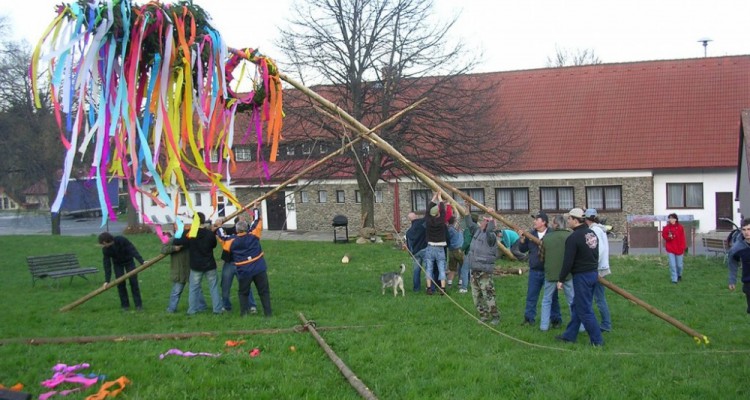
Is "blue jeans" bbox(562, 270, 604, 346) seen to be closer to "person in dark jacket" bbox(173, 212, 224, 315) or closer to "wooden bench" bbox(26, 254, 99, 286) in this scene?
"person in dark jacket" bbox(173, 212, 224, 315)

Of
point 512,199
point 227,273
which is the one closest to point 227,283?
point 227,273

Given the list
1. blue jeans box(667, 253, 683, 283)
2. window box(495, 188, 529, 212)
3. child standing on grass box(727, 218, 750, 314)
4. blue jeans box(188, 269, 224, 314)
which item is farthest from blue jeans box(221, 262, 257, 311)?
window box(495, 188, 529, 212)

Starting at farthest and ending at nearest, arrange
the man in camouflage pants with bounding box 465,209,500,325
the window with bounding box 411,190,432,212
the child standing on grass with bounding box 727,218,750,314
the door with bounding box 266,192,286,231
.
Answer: the door with bounding box 266,192,286,231, the window with bounding box 411,190,432,212, the man in camouflage pants with bounding box 465,209,500,325, the child standing on grass with bounding box 727,218,750,314

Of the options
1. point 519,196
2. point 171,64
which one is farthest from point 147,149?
point 519,196

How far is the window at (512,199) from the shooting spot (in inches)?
1235

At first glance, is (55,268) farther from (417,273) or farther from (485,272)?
(485,272)

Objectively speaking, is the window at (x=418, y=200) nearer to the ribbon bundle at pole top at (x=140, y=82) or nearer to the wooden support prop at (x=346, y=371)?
the wooden support prop at (x=346, y=371)

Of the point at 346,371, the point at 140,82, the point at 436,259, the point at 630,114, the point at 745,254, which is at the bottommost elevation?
the point at 346,371

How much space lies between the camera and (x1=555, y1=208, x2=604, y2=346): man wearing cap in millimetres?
8867

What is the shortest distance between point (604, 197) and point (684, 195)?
3.15 m

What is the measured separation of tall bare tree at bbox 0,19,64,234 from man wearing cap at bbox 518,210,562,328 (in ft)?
81.0

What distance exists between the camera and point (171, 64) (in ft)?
25.9

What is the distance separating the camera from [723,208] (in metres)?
28.4

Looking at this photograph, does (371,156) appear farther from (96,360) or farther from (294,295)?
(96,360)
